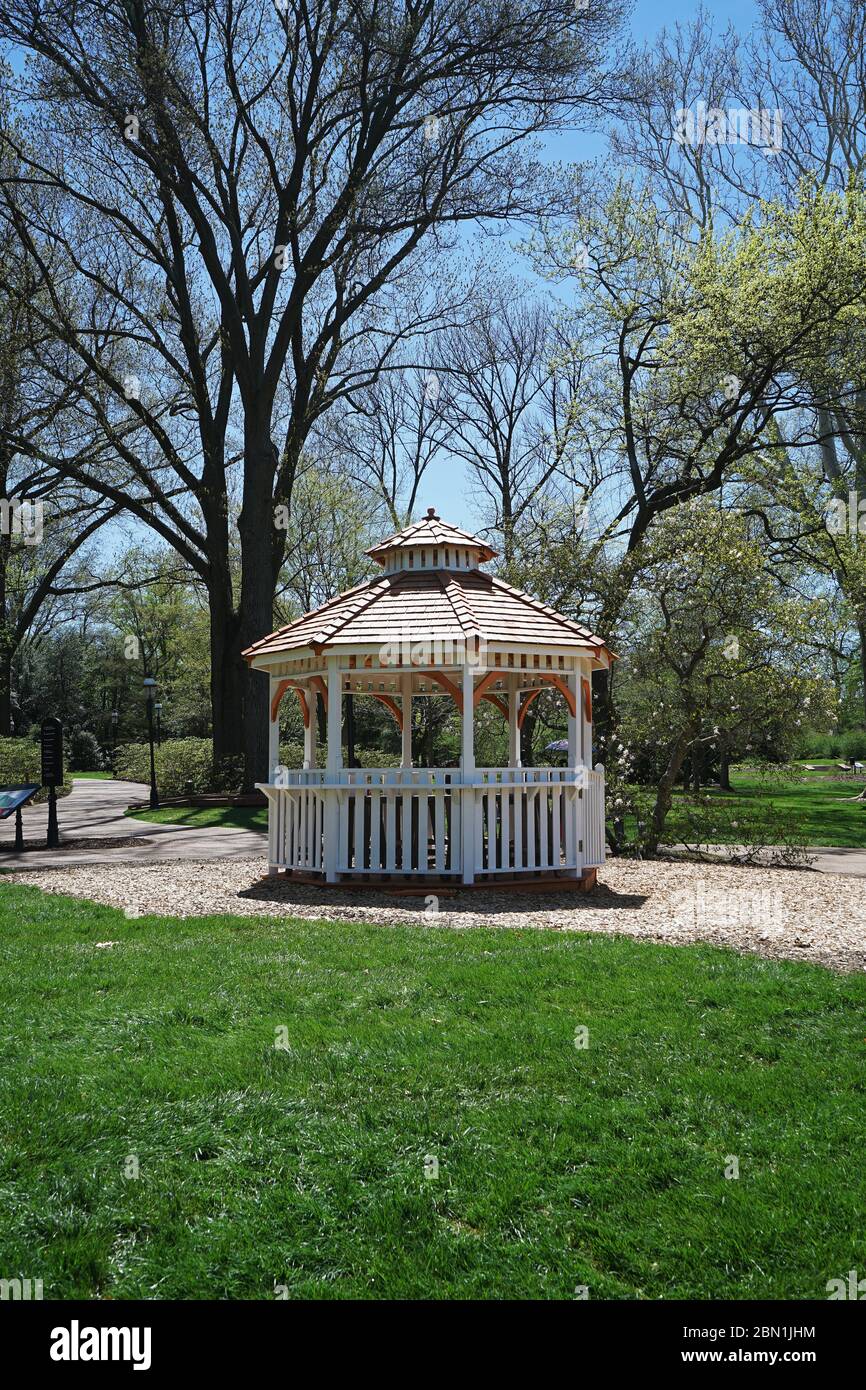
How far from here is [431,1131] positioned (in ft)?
13.9

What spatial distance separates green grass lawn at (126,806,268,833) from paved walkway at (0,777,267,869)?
413 mm

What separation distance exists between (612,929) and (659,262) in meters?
18.2

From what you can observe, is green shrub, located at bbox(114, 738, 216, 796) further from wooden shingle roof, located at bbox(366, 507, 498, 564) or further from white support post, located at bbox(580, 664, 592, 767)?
white support post, located at bbox(580, 664, 592, 767)

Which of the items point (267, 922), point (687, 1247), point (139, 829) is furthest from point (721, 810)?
point (687, 1247)

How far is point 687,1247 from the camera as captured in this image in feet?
11.1

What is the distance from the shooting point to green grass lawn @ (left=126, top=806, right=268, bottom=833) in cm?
2020

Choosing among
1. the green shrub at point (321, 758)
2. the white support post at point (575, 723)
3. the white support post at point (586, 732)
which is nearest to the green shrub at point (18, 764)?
the green shrub at point (321, 758)

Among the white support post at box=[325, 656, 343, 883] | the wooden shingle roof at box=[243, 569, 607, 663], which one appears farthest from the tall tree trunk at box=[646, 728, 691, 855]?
the white support post at box=[325, 656, 343, 883]

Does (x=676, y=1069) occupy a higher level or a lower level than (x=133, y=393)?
lower

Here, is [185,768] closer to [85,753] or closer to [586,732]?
[586,732]

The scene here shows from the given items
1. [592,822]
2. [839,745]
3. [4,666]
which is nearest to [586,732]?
[592,822]
